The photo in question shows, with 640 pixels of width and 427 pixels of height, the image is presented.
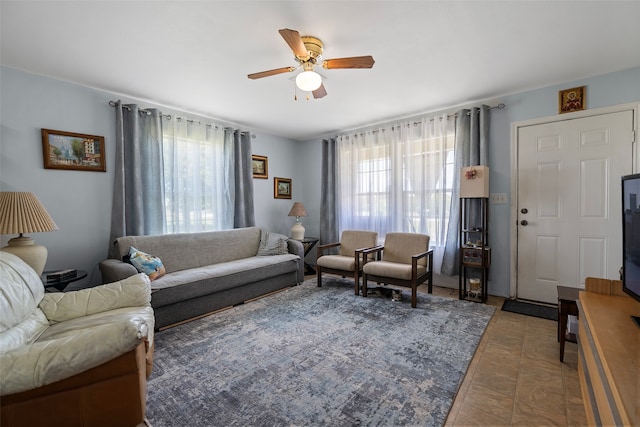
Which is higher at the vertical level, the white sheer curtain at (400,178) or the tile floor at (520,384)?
the white sheer curtain at (400,178)

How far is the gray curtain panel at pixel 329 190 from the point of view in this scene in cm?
470

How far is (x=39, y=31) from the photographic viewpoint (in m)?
1.96

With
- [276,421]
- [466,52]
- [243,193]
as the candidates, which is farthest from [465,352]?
[243,193]

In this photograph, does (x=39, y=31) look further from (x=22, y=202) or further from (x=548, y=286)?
(x=548, y=286)

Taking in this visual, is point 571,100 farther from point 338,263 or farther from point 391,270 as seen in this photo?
point 338,263

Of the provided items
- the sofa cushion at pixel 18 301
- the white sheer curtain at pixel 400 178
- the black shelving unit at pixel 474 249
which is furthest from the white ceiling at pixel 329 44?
the sofa cushion at pixel 18 301

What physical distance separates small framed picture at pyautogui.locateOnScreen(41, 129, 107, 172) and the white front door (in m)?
4.65

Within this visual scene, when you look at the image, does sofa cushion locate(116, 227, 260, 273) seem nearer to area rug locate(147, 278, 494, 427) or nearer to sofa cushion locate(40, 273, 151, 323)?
area rug locate(147, 278, 494, 427)

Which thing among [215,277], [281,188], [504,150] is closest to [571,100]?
[504,150]

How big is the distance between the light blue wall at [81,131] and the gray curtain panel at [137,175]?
12cm

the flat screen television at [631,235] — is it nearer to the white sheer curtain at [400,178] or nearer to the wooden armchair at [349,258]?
the white sheer curtain at [400,178]

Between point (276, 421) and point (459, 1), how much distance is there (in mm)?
2651

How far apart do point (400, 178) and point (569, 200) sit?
1865mm

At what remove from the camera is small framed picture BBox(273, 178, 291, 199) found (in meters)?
4.85
